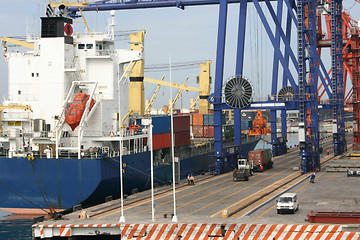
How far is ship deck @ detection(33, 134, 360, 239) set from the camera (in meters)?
31.2

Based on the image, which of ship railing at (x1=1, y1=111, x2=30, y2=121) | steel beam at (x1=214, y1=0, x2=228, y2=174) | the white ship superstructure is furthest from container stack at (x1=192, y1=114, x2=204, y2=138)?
ship railing at (x1=1, y1=111, x2=30, y2=121)

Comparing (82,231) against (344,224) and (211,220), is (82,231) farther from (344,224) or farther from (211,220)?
(344,224)

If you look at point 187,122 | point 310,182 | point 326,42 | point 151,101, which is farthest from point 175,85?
point 310,182

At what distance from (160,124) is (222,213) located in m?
20.7

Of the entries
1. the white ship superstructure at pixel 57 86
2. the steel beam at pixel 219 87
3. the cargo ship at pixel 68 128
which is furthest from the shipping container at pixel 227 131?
the white ship superstructure at pixel 57 86

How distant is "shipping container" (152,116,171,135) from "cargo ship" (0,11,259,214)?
0.09 metres

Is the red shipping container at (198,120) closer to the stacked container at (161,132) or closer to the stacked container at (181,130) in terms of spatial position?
the stacked container at (181,130)

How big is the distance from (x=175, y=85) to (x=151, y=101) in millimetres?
14847

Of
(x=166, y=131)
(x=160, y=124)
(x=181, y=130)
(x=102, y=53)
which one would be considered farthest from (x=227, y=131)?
(x=102, y=53)

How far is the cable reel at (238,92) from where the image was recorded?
2311 inches

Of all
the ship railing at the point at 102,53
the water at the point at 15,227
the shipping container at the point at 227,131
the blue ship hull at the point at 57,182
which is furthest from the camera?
the shipping container at the point at 227,131

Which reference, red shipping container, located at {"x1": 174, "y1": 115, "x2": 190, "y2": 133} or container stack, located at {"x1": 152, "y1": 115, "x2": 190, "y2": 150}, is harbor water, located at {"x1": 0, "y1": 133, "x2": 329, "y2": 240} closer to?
container stack, located at {"x1": 152, "y1": 115, "x2": 190, "y2": 150}

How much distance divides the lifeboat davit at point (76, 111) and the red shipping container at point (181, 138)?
15.0 m

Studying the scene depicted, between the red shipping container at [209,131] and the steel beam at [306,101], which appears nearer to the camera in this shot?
the steel beam at [306,101]
